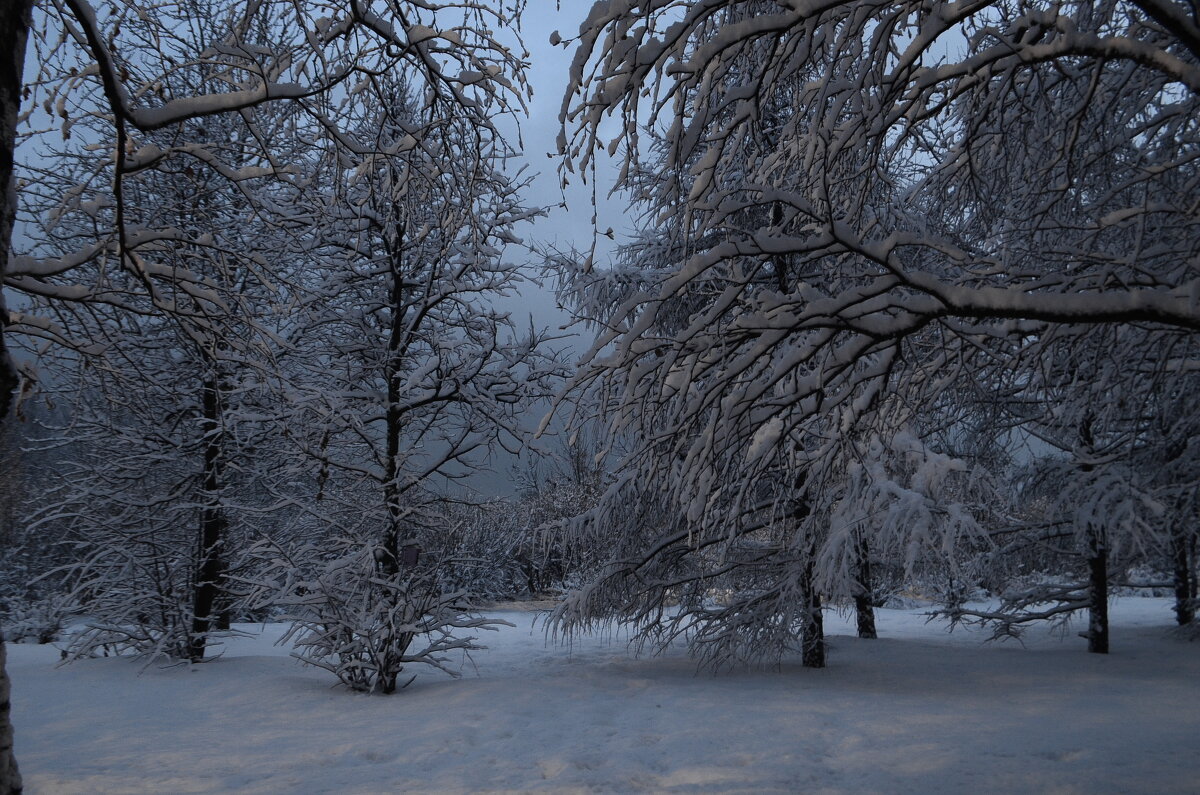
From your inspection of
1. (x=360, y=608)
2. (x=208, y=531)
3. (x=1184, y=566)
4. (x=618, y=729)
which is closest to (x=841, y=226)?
(x=618, y=729)

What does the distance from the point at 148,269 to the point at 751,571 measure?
280 inches

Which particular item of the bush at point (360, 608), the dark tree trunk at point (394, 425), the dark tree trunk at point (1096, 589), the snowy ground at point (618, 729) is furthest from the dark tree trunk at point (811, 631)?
the dark tree trunk at point (394, 425)

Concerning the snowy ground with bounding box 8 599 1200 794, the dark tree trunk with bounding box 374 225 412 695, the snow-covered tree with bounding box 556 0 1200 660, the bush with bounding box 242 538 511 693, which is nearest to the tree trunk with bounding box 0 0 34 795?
the snow-covered tree with bounding box 556 0 1200 660

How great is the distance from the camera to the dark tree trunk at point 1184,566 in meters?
10.1

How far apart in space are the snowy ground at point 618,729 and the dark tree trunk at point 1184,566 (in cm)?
179

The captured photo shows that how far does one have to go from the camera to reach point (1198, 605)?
11438 millimetres

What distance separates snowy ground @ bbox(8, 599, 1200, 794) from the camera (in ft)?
16.2

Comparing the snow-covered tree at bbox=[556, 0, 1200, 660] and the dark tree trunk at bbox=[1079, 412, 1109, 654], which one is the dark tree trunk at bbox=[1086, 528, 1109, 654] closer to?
the dark tree trunk at bbox=[1079, 412, 1109, 654]

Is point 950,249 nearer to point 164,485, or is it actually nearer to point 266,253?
point 266,253

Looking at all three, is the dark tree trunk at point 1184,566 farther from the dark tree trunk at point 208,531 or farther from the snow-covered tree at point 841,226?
the dark tree trunk at point 208,531

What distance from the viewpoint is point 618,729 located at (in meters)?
6.24

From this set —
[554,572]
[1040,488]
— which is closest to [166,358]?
[1040,488]

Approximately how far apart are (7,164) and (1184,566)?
16.2m

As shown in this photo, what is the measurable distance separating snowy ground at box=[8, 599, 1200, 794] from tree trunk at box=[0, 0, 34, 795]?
2.45 metres
